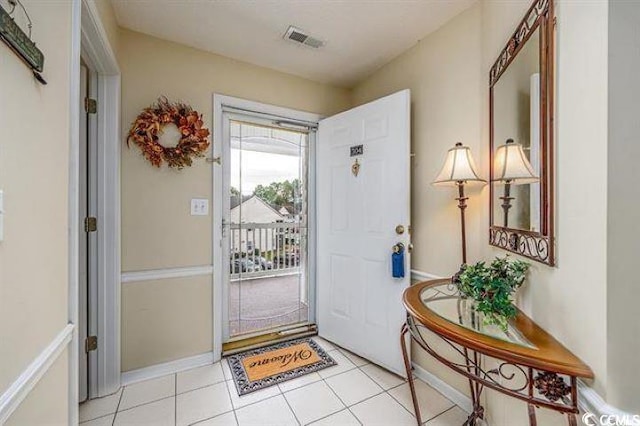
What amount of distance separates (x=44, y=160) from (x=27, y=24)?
0.38 m

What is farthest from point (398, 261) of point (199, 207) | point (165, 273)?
point (165, 273)

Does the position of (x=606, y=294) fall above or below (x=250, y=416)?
above

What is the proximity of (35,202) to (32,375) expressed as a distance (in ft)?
1.61

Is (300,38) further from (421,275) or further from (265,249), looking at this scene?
(421,275)

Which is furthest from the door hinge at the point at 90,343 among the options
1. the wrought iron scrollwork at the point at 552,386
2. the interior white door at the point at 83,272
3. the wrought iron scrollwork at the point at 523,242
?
the wrought iron scrollwork at the point at 523,242

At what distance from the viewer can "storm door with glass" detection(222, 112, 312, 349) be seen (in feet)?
7.66

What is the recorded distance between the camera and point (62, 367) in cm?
98

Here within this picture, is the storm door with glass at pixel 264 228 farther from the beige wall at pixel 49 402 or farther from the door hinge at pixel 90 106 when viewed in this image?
the beige wall at pixel 49 402

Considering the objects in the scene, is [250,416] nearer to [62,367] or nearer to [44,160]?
[62,367]

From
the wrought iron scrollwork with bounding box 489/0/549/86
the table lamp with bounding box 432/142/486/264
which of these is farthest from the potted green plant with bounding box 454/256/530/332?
the wrought iron scrollwork with bounding box 489/0/549/86

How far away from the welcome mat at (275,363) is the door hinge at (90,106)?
1.99 metres

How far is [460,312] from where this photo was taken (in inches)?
45.4

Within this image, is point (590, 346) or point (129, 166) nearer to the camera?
point (590, 346)
